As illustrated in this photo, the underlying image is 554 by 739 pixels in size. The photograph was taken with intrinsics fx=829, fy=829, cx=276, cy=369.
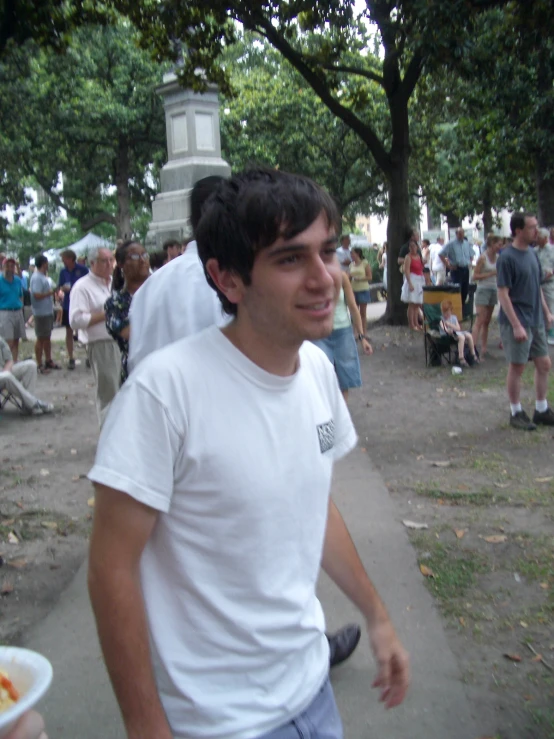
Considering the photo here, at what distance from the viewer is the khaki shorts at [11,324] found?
43.7ft

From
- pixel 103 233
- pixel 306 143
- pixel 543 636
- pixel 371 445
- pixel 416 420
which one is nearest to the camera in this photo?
pixel 543 636

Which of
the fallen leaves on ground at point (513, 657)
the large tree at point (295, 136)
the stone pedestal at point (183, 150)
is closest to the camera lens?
the fallen leaves on ground at point (513, 657)

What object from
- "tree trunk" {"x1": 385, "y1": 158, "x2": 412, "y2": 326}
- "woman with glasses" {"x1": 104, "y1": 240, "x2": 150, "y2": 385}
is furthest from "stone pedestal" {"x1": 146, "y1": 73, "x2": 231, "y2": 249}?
"woman with glasses" {"x1": 104, "y1": 240, "x2": 150, "y2": 385}

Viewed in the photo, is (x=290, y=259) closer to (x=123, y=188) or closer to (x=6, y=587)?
(x=6, y=587)

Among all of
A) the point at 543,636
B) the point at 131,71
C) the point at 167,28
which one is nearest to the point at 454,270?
the point at 167,28

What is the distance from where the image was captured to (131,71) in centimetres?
3253

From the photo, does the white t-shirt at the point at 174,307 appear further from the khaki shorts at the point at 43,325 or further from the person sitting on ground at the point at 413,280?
the person sitting on ground at the point at 413,280

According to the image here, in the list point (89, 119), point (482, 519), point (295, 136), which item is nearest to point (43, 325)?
point (482, 519)

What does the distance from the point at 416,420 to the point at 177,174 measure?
8.19 meters

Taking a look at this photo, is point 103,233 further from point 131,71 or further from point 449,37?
point 449,37

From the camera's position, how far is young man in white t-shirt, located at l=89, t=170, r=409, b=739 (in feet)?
4.96

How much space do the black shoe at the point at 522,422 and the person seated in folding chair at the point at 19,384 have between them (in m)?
5.73

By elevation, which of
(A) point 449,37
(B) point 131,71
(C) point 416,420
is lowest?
(C) point 416,420

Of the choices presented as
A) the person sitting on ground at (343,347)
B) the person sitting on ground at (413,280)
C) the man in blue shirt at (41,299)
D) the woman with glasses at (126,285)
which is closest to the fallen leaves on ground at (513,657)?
the woman with glasses at (126,285)
